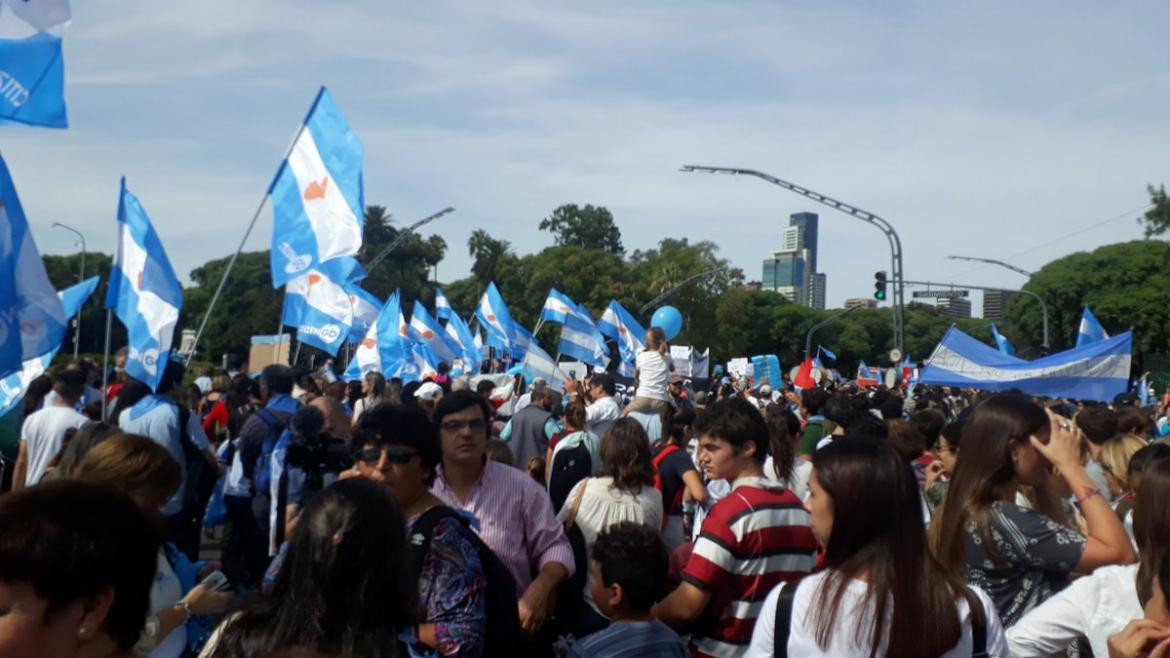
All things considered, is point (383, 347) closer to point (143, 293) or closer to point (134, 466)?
point (143, 293)

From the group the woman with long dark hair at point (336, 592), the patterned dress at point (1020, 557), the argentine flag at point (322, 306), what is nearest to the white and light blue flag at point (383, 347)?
the argentine flag at point (322, 306)

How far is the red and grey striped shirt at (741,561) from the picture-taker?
4.18 metres

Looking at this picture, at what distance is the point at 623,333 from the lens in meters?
23.8

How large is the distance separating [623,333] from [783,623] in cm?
2072

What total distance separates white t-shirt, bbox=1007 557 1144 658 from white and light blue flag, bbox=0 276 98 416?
4.67 metres

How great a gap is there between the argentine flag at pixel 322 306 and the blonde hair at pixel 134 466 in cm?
861

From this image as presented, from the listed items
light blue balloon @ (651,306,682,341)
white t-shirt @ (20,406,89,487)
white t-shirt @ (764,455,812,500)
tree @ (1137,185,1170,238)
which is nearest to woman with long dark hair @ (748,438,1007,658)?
white t-shirt @ (764,455,812,500)

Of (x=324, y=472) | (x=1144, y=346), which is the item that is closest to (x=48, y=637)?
(x=324, y=472)

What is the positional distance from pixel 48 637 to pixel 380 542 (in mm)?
784

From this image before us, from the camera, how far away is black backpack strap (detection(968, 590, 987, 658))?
301 cm

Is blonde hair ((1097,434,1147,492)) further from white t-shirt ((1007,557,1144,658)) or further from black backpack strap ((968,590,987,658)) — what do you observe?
black backpack strap ((968,590,987,658))

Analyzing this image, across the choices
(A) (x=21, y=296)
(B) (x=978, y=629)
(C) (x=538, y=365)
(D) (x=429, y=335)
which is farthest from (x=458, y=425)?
(D) (x=429, y=335)

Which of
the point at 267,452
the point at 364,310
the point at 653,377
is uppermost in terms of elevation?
the point at 364,310

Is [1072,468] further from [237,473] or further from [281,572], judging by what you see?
[237,473]
